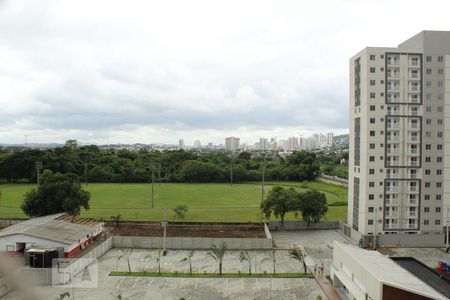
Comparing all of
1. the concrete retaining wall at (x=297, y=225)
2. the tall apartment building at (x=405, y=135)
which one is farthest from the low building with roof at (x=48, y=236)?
the tall apartment building at (x=405, y=135)

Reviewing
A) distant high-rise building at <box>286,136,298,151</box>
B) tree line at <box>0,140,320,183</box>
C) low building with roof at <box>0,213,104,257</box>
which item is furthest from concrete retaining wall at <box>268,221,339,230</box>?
distant high-rise building at <box>286,136,298,151</box>

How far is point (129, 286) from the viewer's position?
12883mm

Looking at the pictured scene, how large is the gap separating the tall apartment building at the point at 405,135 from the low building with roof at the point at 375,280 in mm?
7021

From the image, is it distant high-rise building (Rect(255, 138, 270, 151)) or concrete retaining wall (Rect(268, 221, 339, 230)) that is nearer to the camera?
concrete retaining wall (Rect(268, 221, 339, 230))

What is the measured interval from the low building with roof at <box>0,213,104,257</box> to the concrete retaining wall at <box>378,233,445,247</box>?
559 inches

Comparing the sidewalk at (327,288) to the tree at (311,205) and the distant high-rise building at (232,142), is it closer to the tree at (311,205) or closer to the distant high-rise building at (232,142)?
the tree at (311,205)

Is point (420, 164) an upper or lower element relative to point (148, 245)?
upper

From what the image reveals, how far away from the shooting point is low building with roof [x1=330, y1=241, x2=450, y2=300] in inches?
381

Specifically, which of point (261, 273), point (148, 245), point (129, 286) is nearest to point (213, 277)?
point (261, 273)

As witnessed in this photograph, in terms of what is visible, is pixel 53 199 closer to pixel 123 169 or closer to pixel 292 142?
pixel 123 169

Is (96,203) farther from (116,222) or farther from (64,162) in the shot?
(64,162)

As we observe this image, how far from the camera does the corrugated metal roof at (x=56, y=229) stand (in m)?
15.3

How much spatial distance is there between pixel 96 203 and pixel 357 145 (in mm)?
19261

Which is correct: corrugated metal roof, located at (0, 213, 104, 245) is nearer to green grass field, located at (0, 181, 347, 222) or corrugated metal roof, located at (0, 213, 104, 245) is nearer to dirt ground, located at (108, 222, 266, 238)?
dirt ground, located at (108, 222, 266, 238)
